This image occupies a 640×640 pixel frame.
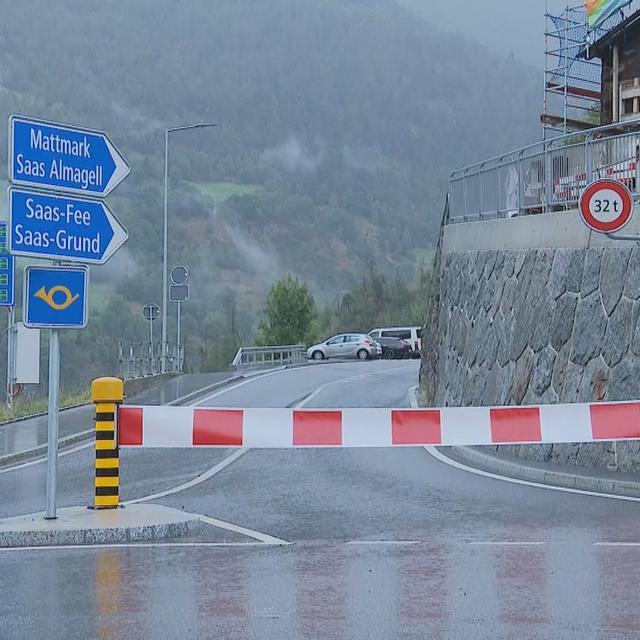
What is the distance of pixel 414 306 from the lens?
125 meters

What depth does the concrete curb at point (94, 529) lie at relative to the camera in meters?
10.7

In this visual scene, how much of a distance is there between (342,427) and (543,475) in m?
4.18

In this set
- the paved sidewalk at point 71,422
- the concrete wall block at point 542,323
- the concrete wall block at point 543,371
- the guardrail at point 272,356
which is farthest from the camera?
the guardrail at point 272,356

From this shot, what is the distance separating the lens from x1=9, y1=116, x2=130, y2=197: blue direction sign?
11.4 metres

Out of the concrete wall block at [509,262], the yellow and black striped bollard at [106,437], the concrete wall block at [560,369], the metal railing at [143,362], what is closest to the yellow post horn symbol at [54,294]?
the yellow and black striped bollard at [106,437]

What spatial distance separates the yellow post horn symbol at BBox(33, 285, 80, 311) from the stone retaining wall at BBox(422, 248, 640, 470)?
274 inches

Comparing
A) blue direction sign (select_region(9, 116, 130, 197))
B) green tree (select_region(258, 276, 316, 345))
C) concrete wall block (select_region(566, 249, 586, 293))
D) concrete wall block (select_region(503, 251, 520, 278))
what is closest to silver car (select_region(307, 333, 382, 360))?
green tree (select_region(258, 276, 316, 345))

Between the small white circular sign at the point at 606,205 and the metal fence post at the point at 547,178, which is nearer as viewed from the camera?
the small white circular sign at the point at 606,205

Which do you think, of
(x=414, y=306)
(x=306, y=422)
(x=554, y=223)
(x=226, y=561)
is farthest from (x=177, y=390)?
(x=414, y=306)

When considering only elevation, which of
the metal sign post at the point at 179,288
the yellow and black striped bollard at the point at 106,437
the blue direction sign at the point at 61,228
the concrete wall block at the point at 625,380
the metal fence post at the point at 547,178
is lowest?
the yellow and black striped bollard at the point at 106,437

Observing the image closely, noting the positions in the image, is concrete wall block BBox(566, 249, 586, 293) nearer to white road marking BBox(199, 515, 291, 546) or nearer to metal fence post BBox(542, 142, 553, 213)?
metal fence post BBox(542, 142, 553, 213)

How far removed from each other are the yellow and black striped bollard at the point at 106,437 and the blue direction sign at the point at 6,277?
17548mm

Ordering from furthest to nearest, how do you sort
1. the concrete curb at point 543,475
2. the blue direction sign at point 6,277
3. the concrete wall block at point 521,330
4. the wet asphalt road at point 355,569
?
the blue direction sign at point 6,277, the concrete wall block at point 521,330, the concrete curb at point 543,475, the wet asphalt road at point 355,569

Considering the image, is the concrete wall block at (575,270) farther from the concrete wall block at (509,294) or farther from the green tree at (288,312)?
the green tree at (288,312)
